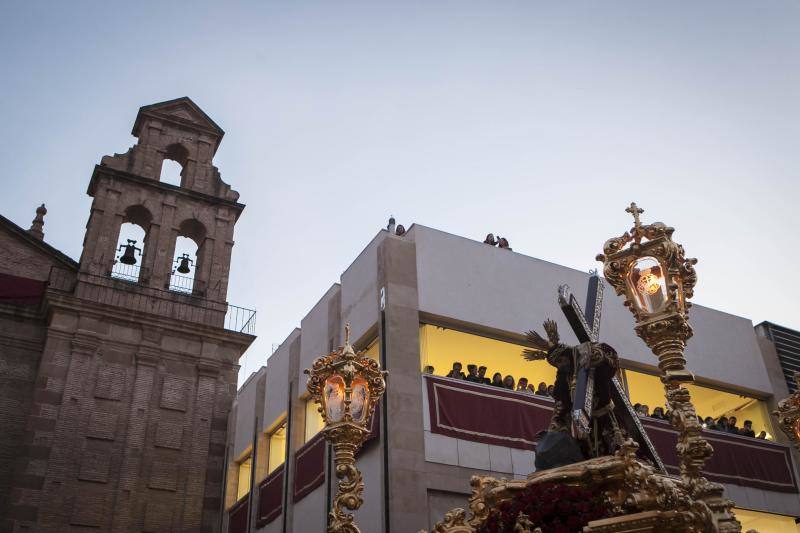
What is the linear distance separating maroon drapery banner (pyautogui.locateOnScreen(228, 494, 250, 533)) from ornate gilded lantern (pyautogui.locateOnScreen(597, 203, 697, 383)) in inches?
843

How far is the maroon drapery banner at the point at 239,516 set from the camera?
28.2 m

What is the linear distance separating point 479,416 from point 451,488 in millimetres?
2123

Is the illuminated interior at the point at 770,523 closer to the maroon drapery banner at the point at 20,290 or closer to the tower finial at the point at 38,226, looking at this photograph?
the maroon drapery banner at the point at 20,290

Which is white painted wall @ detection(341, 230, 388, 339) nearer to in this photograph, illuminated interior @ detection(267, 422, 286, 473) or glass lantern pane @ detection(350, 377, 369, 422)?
illuminated interior @ detection(267, 422, 286, 473)

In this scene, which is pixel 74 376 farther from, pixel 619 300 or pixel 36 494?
pixel 619 300

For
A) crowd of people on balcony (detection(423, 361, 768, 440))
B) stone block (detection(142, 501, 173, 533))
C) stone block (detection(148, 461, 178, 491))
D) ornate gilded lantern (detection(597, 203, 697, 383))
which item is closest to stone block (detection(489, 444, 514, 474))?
crowd of people on balcony (detection(423, 361, 768, 440))

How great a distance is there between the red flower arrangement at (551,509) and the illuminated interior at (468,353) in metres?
11.3

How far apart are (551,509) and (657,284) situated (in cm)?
281

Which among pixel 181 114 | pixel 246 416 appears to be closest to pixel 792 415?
pixel 246 416

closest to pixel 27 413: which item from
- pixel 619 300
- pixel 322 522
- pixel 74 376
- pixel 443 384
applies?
pixel 74 376

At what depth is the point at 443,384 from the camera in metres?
20.6

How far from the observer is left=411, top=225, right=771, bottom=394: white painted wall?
877 inches

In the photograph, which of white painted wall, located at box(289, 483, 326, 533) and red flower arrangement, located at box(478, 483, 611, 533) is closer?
red flower arrangement, located at box(478, 483, 611, 533)

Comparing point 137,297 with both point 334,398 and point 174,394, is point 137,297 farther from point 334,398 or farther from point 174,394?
point 334,398
